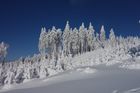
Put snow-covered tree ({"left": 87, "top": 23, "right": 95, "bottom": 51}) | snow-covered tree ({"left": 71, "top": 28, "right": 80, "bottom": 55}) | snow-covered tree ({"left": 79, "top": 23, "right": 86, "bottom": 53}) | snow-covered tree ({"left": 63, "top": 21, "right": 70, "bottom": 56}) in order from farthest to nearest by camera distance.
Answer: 1. snow-covered tree ({"left": 87, "top": 23, "right": 95, "bottom": 51})
2. snow-covered tree ({"left": 79, "top": 23, "right": 86, "bottom": 53})
3. snow-covered tree ({"left": 71, "top": 28, "right": 80, "bottom": 55})
4. snow-covered tree ({"left": 63, "top": 21, "right": 70, "bottom": 56})

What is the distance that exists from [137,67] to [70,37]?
7085cm

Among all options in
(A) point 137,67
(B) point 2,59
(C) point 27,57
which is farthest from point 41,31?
(A) point 137,67

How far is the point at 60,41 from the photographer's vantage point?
9400 centimetres

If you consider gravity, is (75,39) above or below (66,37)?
below

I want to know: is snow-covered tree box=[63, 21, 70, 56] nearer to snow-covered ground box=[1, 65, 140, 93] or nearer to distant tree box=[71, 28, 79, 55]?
distant tree box=[71, 28, 79, 55]

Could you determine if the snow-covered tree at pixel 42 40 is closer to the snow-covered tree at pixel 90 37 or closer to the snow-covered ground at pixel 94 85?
the snow-covered tree at pixel 90 37

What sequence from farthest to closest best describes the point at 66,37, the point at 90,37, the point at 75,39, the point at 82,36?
the point at 90,37
the point at 82,36
the point at 75,39
the point at 66,37

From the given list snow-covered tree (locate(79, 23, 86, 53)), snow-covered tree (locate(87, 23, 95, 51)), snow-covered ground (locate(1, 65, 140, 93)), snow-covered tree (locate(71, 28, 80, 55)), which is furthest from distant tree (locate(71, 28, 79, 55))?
snow-covered ground (locate(1, 65, 140, 93))

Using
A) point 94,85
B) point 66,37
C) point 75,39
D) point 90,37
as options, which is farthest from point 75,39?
point 94,85

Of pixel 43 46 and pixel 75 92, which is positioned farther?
pixel 43 46

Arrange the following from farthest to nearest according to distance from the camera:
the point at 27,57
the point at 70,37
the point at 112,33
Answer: the point at 27,57 → the point at 112,33 → the point at 70,37

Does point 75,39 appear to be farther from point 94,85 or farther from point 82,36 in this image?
point 94,85

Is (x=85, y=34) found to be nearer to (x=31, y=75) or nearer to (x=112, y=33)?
(x=112, y=33)

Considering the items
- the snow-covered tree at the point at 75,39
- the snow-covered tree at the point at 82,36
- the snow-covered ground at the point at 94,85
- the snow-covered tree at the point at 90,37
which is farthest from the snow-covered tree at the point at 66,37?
the snow-covered ground at the point at 94,85
